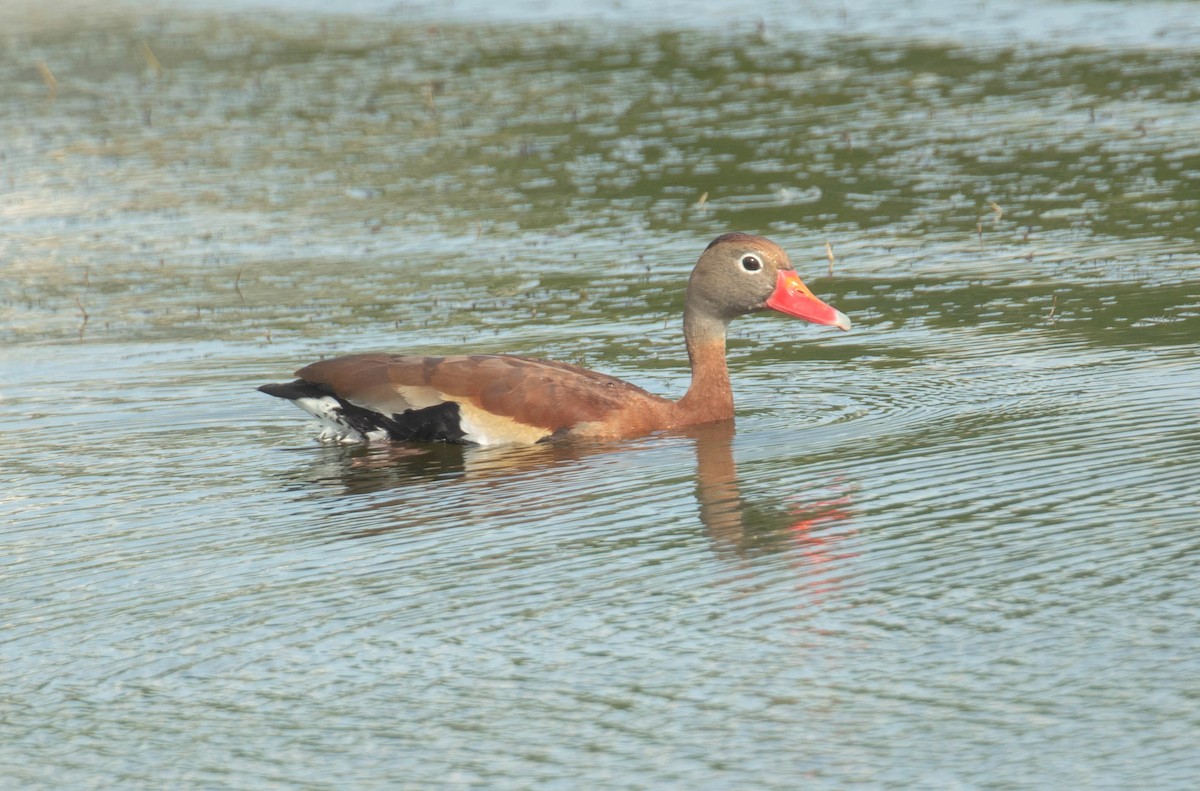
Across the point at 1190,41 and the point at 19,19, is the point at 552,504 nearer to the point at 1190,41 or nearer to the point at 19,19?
the point at 1190,41

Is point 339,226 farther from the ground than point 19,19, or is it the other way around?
point 19,19

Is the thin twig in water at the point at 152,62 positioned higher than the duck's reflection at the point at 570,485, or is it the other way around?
the thin twig in water at the point at 152,62

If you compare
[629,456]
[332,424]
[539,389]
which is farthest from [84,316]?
[629,456]

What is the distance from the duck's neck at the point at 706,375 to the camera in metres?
9.62

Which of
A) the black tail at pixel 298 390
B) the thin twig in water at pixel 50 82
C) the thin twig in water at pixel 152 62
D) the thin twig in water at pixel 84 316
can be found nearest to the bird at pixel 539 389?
the black tail at pixel 298 390

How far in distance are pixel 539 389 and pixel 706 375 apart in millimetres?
872

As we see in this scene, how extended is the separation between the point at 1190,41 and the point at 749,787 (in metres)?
17.2

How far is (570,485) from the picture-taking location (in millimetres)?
8469

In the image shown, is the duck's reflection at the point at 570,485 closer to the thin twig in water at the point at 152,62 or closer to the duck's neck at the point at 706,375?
the duck's neck at the point at 706,375

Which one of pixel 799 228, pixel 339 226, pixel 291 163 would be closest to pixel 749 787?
Result: pixel 799 228

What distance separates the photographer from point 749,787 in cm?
511

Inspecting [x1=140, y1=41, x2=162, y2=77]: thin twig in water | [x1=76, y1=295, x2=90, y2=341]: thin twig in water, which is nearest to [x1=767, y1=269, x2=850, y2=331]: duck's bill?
[x1=76, y1=295, x2=90, y2=341]: thin twig in water

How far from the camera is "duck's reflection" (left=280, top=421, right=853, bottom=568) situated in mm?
7352

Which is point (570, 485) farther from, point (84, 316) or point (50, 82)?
point (50, 82)
